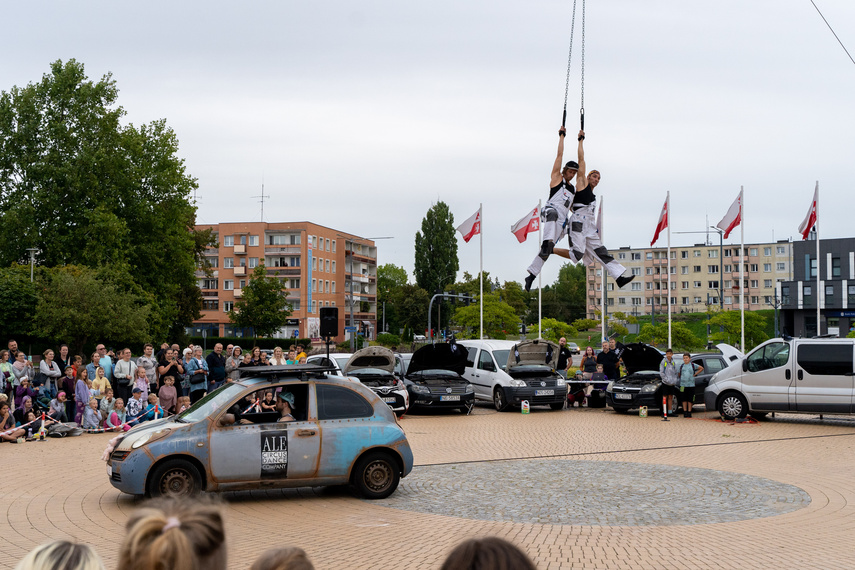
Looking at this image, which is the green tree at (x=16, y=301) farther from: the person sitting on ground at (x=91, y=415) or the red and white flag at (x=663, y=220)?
the red and white flag at (x=663, y=220)

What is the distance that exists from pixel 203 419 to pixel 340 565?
13.3ft

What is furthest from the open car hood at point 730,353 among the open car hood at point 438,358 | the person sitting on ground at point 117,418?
the person sitting on ground at point 117,418

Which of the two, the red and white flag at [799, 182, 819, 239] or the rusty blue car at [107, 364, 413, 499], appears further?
the red and white flag at [799, 182, 819, 239]

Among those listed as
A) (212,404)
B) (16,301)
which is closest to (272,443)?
(212,404)

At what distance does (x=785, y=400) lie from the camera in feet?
73.7

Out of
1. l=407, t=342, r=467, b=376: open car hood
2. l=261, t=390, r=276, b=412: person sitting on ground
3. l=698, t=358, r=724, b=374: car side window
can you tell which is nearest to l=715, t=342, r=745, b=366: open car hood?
l=698, t=358, r=724, b=374: car side window

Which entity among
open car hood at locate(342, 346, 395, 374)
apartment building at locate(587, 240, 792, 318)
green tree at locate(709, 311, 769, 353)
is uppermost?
apartment building at locate(587, 240, 792, 318)

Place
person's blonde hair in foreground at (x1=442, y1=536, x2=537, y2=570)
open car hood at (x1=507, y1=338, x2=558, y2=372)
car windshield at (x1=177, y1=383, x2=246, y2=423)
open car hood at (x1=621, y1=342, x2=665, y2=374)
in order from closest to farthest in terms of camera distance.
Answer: person's blonde hair in foreground at (x1=442, y1=536, x2=537, y2=570)
car windshield at (x1=177, y1=383, x2=246, y2=423)
open car hood at (x1=621, y1=342, x2=665, y2=374)
open car hood at (x1=507, y1=338, x2=558, y2=372)

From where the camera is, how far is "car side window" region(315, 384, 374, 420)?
1217 centimetres

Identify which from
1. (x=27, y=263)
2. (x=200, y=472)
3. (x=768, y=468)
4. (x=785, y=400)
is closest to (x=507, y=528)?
(x=200, y=472)

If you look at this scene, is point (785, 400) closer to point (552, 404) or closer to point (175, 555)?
point (552, 404)

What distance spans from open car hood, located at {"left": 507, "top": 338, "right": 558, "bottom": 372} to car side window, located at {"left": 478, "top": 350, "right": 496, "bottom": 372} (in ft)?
2.30

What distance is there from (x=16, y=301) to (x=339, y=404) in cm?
3956

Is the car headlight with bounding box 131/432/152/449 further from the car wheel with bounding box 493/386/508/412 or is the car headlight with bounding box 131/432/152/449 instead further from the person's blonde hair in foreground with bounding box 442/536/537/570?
the car wheel with bounding box 493/386/508/412
